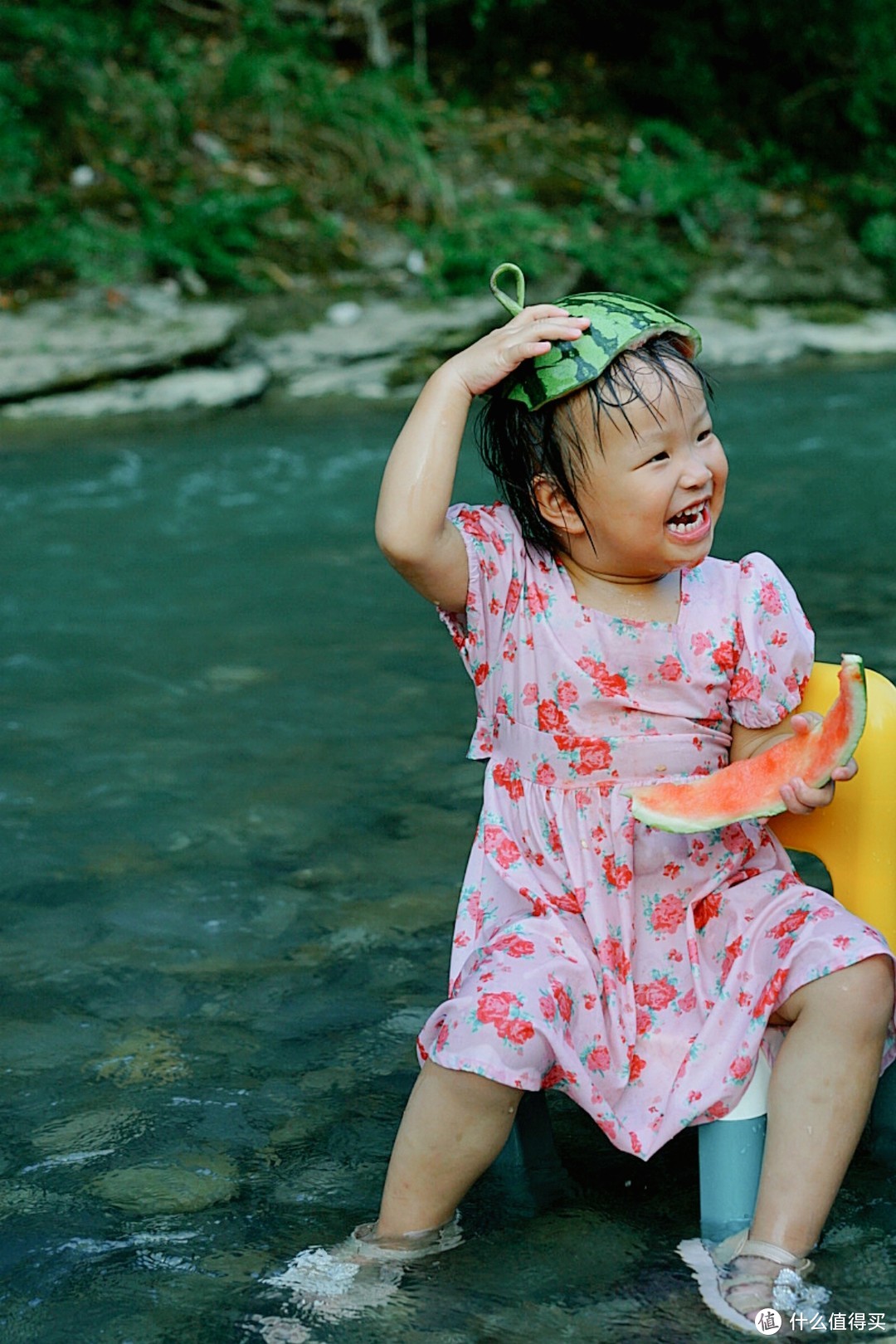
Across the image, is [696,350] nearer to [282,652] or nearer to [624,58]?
[282,652]

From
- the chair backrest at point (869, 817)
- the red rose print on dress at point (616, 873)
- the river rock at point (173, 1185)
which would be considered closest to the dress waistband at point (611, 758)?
the red rose print on dress at point (616, 873)

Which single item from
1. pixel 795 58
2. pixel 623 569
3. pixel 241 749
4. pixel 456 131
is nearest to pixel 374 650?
pixel 241 749

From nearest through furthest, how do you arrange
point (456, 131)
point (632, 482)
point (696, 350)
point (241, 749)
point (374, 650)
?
point (632, 482), point (696, 350), point (241, 749), point (374, 650), point (456, 131)

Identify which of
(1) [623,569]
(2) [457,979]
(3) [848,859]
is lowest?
(2) [457,979]

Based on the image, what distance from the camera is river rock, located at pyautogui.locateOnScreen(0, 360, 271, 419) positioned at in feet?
32.1

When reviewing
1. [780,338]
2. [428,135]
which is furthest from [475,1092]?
[428,135]

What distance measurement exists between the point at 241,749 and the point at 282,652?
95 cm

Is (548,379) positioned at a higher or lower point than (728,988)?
higher

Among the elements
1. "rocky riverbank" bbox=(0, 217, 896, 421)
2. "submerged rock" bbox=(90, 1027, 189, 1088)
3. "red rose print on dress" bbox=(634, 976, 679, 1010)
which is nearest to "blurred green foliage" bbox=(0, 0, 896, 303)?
"rocky riverbank" bbox=(0, 217, 896, 421)

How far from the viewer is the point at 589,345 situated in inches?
89.5

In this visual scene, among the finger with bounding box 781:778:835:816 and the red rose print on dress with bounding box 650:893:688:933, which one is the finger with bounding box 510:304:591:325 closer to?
the finger with bounding box 781:778:835:816

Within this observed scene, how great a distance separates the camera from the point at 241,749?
4.35m

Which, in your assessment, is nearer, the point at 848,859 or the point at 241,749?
the point at 848,859

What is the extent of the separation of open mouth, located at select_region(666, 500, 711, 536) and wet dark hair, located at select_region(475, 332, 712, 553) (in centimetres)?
14
